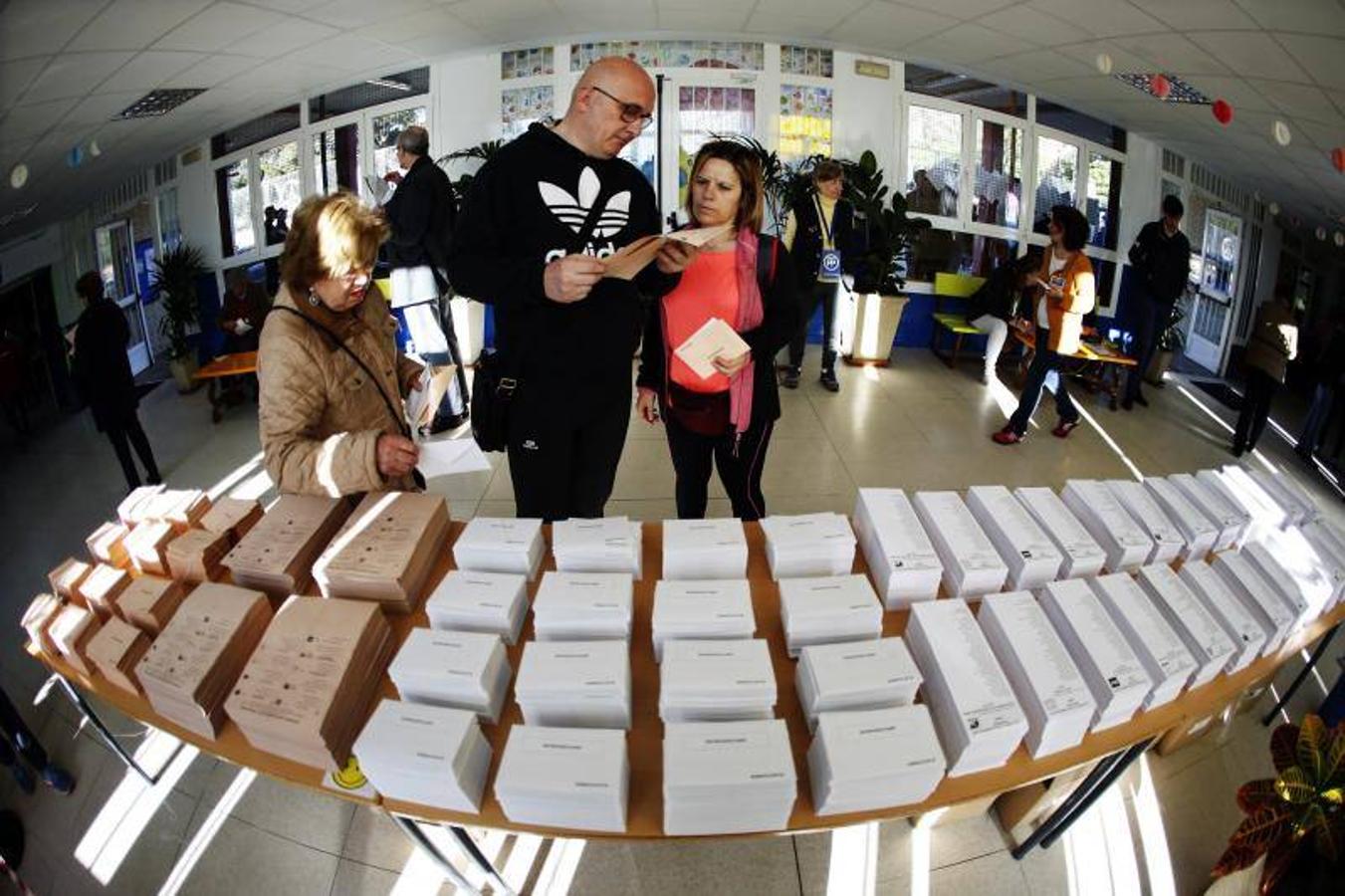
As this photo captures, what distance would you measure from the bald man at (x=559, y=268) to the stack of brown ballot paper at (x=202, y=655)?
0.85 m

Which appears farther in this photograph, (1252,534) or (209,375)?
(209,375)

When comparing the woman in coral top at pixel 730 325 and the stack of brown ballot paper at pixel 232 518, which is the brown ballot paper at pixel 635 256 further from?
the stack of brown ballot paper at pixel 232 518

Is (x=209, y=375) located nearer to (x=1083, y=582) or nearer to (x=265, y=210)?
(x=265, y=210)

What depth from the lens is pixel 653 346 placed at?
2.22 meters

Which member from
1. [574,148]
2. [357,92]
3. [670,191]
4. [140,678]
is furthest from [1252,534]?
[670,191]

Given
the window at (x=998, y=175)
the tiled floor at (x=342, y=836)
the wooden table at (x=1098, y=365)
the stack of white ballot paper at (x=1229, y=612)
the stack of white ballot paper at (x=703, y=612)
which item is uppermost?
the window at (x=998, y=175)

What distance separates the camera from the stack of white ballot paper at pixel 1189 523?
1.67 m

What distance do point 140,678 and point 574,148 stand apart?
1.66 meters

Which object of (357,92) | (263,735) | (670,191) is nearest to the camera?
(263,735)

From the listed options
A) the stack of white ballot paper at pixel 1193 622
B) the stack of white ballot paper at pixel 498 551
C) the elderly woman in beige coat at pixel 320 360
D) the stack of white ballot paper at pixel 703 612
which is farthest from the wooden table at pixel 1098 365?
the elderly woman in beige coat at pixel 320 360

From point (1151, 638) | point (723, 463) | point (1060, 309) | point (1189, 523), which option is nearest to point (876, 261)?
point (1060, 309)

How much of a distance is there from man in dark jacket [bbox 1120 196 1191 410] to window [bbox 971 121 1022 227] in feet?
3.30

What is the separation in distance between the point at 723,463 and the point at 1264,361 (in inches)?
100

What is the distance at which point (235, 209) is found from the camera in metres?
2.17
